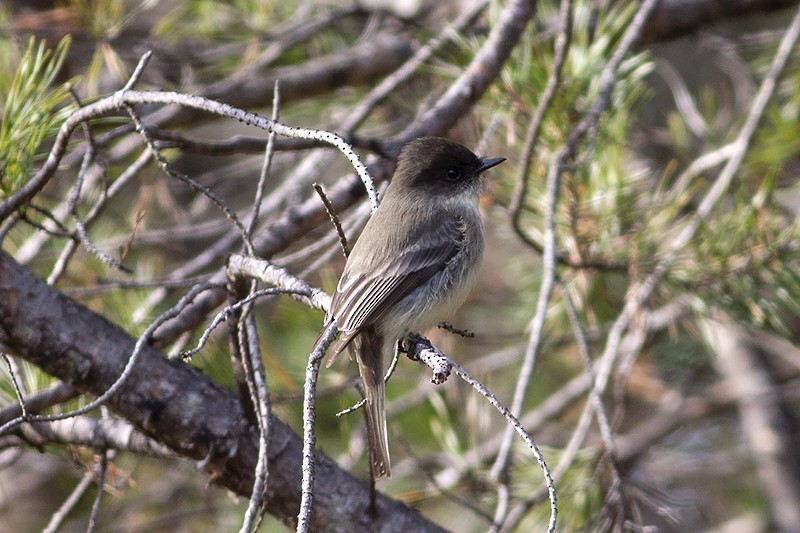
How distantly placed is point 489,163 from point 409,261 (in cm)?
49

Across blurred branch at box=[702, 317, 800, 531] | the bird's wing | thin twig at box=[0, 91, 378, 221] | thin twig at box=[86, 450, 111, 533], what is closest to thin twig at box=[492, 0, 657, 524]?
the bird's wing

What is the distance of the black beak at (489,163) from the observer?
316cm

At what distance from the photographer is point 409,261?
300 centimetres

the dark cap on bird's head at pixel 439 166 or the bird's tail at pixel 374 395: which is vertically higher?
the dark cap on bird's head at pixel 439 166

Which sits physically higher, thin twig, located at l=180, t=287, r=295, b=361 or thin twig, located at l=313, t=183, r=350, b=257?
thin twig, located at l=313, t=183, r=350, b=257

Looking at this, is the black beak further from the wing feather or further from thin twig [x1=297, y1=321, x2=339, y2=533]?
thin twig [x1=297, y1=321, x2=339, y2=533]

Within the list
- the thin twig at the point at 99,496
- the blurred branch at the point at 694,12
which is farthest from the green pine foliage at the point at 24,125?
the blurred branch at the point at 694,12

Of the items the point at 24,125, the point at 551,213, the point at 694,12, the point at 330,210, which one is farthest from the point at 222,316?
the point at 694,12

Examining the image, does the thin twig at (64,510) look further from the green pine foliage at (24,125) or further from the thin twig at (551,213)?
the thin twig at (551,213)

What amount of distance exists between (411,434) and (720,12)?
2563mm

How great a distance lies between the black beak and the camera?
3162mm

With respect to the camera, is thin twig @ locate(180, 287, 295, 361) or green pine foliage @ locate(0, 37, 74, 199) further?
green pine foliage @ locate(0, 37, 74, 199)

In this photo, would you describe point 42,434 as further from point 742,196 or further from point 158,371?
point 742,196

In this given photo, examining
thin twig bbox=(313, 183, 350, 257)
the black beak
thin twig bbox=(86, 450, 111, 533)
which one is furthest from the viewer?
the black beak
